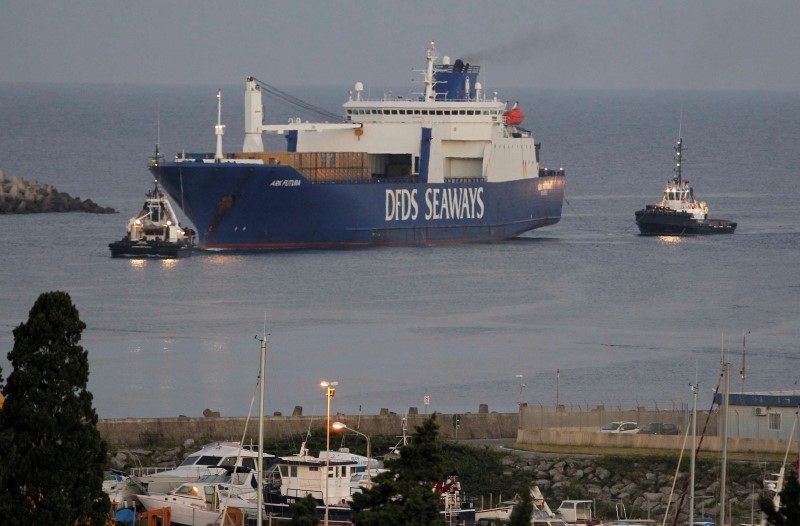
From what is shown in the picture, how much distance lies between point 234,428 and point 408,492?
8827mm

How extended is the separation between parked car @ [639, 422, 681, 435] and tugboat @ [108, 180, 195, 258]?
24629mm

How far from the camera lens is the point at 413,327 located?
37.8 metres

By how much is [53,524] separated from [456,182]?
40.3m

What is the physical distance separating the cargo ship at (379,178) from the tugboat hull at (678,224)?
3952 mm

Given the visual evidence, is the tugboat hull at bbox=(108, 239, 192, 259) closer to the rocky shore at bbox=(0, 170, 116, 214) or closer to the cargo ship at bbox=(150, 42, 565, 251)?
the cargo ship at bbox=(150, 42, 565, 251)

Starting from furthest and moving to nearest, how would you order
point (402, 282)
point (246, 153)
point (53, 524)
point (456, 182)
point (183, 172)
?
point (456, 182) < point (246, 153) < point (183, 172) < point (402, 282) < point (53, 524)

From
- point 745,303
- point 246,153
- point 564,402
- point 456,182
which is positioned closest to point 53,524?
point 564,402

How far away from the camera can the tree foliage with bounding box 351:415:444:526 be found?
14.9 meters

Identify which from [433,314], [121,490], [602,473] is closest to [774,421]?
[602,473]

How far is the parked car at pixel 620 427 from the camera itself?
932 inches

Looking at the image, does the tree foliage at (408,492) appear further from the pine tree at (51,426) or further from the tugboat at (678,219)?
the tugboat at (678,219)

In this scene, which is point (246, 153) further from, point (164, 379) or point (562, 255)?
point (164, 379)

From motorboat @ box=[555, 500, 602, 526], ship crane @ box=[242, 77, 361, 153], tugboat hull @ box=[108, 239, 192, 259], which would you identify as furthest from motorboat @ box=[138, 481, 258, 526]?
ship crane @ box=[242, 77, 361, 153]

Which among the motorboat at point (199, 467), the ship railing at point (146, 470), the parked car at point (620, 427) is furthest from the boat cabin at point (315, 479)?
the parked car at point (620, 427)
